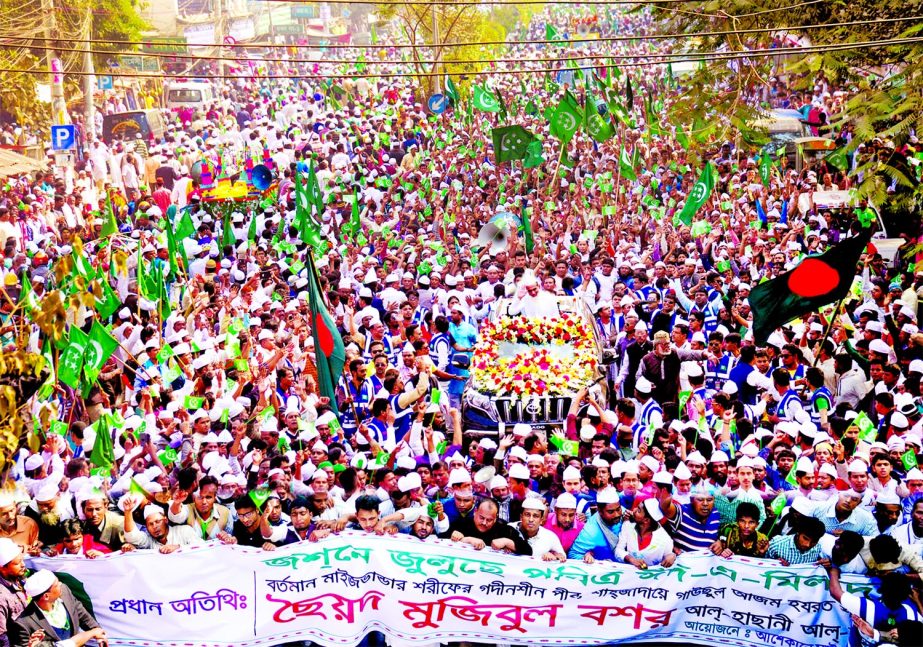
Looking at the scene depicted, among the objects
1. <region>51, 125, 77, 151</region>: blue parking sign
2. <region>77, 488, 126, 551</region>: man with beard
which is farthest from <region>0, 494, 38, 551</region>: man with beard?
<region>51, 125, 77, 151</region>: blue parking sign

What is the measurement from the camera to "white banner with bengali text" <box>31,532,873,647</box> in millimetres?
7777

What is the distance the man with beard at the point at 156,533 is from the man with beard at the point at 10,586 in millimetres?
859

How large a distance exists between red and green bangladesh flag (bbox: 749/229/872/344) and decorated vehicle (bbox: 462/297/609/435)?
2.00 m

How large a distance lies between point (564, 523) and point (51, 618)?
3381 millimetres

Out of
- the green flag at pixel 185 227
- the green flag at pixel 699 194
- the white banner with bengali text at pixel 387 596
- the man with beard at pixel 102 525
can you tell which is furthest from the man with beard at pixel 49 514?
the green flag at pixel 699 194

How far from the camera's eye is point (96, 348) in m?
10.6

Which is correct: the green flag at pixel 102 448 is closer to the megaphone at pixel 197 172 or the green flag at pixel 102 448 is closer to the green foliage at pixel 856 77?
the green foliage at pixel 856 77

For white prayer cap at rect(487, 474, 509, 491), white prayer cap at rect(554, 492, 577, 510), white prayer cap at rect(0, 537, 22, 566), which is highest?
white prayer cap at rect(0, 537, 22, 566)

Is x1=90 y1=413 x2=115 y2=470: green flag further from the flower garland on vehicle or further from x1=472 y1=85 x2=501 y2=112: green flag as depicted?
x1=472 y1=85 x2=501 y2=112: green flag

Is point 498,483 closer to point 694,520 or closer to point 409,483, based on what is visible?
point 409,483

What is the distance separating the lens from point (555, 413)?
11.4 metres

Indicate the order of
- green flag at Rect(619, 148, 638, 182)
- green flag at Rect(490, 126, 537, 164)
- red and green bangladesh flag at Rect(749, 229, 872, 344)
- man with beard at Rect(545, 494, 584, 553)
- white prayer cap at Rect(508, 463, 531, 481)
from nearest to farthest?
1. man with beard at Rect(545, 494, 584, 553)
2. white prayer cap at Rect(508, 463, 531, 481)
3. red and green bangladesh flag at Rect(749, 229, 872, 344)
4. green flag at Rect(619, 148, 638, 182)
5. green flag at Rect(490, 126, 537, 164)

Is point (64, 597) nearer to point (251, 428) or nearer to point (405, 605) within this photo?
point (405, 605)

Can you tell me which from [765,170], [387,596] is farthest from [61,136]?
[387,596]
